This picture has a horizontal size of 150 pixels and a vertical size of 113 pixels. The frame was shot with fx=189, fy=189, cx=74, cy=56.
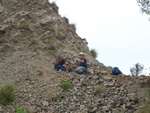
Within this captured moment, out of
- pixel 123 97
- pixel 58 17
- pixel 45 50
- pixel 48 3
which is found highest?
pixel 48 3

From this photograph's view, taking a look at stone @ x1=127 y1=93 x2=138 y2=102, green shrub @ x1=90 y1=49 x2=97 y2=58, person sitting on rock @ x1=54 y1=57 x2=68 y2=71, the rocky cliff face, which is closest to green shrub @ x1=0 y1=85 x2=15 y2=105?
the rocky cliff face

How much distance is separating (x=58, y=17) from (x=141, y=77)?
9.15m

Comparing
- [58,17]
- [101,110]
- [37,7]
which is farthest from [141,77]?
[37,7]

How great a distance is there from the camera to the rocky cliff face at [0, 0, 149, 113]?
22.9ft

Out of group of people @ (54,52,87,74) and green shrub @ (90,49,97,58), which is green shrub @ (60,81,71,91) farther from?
green shrub @ (90,49,97,58)

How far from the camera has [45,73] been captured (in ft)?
30.5

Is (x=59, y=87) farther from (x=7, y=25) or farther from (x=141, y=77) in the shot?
(x=7, y=25)

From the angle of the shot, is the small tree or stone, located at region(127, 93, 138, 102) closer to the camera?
stone, located at region(127, 93, 138, 102)

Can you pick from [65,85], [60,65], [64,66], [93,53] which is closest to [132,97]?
[65,85]

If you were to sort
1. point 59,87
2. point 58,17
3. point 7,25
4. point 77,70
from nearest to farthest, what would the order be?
point 59,87 → point 77,70 → point 7,25 → point 58,17

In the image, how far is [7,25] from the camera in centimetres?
1331

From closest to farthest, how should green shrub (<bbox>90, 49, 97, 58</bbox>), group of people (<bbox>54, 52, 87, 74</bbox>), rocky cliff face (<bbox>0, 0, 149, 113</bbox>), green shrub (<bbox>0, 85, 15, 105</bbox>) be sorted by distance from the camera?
green shrub (<bbox>0, 85, 15, 105</bbox>)
rocky cliff face (<bbox>0, 0, 149, 113</bbox>)
group of people (<bbox>54, 52, 87, 74</bbox>)
green shrub (<bbox>90, 49, 97, 58</bbox>)

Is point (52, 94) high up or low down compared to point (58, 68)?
down

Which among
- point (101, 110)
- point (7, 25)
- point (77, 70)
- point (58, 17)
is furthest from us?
point (58, 17)
